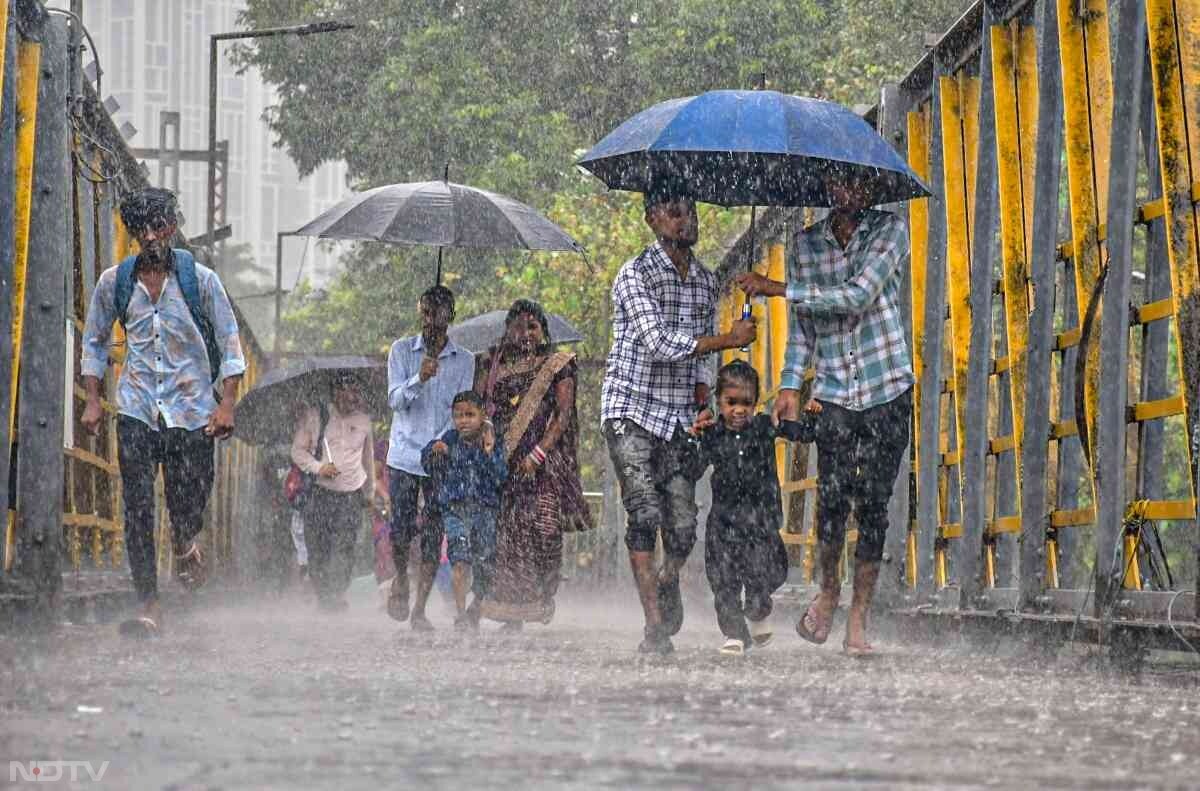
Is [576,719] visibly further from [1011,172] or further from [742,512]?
[1011,172]

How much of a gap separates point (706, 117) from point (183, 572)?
2.75m

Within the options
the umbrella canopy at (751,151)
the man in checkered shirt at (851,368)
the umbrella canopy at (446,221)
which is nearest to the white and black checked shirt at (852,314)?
the man in checkered shirt at (851,368)

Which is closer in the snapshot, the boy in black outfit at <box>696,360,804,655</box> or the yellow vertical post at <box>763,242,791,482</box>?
the boy in black outfit at <box>696,360,804,655</box>

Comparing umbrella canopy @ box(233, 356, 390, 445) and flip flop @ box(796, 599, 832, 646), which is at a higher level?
umbrella canopy @ box(233, 356, 390, 445)

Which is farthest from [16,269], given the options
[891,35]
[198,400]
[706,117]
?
[891,35]

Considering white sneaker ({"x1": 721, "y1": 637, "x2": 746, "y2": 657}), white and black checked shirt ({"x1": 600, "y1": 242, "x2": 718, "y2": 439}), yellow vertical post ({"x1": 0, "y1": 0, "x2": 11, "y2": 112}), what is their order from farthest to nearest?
white and black checked shirt ({"x1": 600, "y1": 242, "x2": 718, "y2": 439}) < white sneaker ({"x1": 721, "y1": 637, "x2": 746, "y2": 657}) < yellow vertical post ({"x1": 0, "y1": 0, "x2": 11, "y2": 112})

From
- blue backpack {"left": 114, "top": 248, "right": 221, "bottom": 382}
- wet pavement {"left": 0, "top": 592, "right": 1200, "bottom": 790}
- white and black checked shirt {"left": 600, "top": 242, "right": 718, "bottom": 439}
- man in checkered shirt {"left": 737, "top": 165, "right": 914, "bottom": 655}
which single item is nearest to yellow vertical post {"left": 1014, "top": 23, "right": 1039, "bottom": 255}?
man in checkered shirt {"left": 737, "top": 165, "right": 914, "bottom": 655}

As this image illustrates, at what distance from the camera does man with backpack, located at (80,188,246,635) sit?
871 centimetres

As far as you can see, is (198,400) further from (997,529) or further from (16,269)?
(997,529)

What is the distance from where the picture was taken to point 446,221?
38.6 ft

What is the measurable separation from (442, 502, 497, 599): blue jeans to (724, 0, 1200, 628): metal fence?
2.01 metres

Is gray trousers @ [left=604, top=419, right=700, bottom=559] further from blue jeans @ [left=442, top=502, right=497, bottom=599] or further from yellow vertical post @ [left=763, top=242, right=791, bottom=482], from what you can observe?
yellow vertical post @ [left=763, top=242, right=791, bottom=482]

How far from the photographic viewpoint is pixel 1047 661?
7.54 meters

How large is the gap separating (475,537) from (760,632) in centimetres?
241
